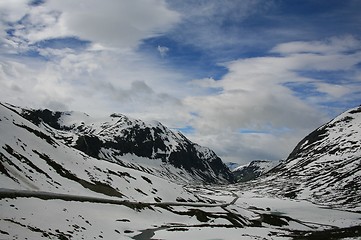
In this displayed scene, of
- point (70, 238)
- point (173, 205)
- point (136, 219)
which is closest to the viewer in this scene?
point (70, 238)

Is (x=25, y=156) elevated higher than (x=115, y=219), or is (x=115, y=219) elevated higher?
(x=25, y=156)

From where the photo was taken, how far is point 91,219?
195 feet

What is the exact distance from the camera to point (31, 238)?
36.9 meters

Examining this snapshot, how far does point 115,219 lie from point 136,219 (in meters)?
8.48

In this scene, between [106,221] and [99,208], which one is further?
[99,208]

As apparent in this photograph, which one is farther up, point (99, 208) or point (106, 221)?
point (99, 208)

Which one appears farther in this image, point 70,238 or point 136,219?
point 136,219

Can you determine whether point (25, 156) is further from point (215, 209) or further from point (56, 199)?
point (215, 209)

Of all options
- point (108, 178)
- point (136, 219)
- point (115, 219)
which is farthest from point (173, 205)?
point (115, 219)

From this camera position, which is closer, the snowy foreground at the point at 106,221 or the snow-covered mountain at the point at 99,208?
the snowy foreground at the point at 106,221

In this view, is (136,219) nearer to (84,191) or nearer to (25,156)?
(84,191)

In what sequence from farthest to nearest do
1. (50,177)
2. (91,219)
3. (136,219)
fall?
(50,177)
(136,219)
(91,219)

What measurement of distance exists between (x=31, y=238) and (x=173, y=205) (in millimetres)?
77264

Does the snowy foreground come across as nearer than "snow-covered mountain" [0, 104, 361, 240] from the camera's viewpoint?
Yes
